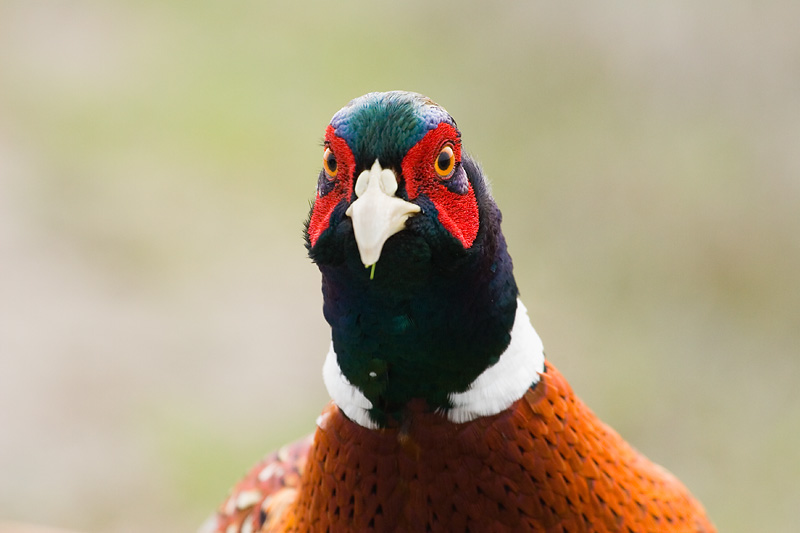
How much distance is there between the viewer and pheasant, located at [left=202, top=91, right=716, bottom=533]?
1725 millimetres

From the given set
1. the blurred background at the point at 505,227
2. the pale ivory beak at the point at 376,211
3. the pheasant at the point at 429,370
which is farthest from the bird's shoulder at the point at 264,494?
the blurred background at the point at 505,227

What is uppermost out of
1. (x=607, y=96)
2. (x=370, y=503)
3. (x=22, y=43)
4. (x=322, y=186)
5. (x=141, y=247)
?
(x=22, y=43)

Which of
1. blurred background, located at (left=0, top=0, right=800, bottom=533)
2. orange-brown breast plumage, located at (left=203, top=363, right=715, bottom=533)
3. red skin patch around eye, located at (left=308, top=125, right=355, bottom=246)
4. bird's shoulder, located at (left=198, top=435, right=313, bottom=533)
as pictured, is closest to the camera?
red skin patch around eye, located at (left=308, top=125, right=355, bottom=246)

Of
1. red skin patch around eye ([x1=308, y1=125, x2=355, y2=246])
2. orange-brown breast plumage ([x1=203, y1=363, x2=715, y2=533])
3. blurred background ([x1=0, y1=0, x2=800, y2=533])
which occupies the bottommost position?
orange-brown breast plumage ([x1=203, y1=363, x2=715, y2=533])

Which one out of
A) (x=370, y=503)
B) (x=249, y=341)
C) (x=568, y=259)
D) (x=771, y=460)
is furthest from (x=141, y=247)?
(x=370, y=503)

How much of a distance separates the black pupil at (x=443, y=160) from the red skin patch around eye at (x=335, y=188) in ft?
0.59

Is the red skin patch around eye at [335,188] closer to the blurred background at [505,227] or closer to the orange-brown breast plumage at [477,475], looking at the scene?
the orange-brown breast plumage at [477,475]

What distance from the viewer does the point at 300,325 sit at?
20.3 ft

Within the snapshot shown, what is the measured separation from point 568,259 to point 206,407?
9.23ft

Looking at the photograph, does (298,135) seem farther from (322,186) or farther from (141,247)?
(322,186)

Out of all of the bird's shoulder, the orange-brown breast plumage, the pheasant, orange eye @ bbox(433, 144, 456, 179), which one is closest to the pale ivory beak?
the pheasant

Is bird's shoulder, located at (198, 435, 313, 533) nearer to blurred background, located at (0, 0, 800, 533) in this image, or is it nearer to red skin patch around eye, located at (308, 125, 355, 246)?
red skin patch around eye, located at (308, 125, 355, 246)

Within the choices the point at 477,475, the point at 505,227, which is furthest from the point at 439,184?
the point at 505,227

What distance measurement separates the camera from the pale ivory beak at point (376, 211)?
1.63m
